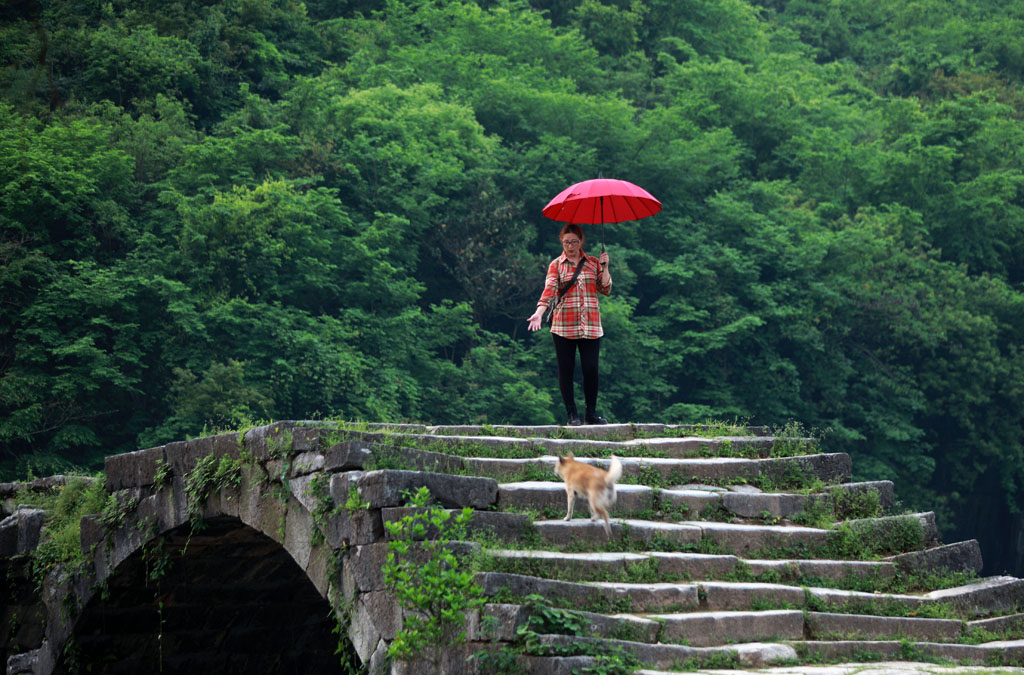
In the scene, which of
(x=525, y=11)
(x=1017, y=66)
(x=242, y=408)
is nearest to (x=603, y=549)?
(x=242, y=408)

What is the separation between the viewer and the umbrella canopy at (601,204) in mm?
9016

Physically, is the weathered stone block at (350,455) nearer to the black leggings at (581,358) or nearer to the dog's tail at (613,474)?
the dog's tail at (613,474)

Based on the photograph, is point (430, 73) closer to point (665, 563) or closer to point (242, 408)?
point (242, 408)

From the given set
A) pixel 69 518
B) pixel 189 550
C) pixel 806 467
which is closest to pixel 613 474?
pixel 806 467

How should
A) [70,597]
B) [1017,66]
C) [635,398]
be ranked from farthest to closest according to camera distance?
[1017,66] < [635,398] < [70,597]

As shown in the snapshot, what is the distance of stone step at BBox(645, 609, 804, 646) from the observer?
19.8ft

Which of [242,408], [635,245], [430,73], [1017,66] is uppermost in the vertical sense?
[1017,66]

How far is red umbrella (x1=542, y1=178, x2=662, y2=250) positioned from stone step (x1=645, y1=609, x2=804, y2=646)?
12.4 feet

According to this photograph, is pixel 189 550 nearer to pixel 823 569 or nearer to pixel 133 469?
pixel 133 469

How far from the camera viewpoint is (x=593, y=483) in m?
6.63

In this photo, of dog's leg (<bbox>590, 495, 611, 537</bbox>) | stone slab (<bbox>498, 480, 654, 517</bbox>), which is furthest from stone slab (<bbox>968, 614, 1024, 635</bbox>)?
dog's leg (<bbox>590, 495, 611, 537</bbox>)

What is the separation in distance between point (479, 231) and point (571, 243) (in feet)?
68.5

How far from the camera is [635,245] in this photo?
104 feet

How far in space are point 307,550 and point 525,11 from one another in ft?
103
